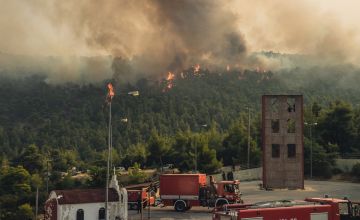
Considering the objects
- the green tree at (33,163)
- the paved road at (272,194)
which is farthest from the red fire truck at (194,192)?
the green tree at (33,163)

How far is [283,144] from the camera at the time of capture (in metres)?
57.8

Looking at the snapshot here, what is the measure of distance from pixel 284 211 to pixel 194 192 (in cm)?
1517

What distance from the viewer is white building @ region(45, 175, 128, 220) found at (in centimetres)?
3234

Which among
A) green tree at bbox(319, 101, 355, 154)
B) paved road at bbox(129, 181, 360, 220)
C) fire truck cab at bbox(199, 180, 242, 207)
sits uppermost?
green tree at bbox(319, 101, 355, 154)

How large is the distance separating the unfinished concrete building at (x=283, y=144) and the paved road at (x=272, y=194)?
1.93 meters

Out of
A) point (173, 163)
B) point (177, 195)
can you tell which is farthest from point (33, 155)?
point (177, 195)

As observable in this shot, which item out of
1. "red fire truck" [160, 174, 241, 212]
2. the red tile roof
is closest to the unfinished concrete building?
"red fire truck" [160, 174, 241, 212]

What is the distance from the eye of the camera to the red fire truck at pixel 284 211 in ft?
73.9

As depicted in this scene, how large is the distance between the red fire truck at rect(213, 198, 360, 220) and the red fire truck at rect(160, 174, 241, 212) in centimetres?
1229

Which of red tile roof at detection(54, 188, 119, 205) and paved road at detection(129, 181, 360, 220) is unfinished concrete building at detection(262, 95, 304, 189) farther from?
red tile roof at detection(54, 188, 119, 205)

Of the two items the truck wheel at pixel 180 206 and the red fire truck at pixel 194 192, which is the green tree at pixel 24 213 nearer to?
the red fire truck at pixel 194 192

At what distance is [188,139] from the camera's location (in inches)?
3460

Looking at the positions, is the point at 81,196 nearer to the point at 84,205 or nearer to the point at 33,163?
the point at 84,205

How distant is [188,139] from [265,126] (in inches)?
1231
